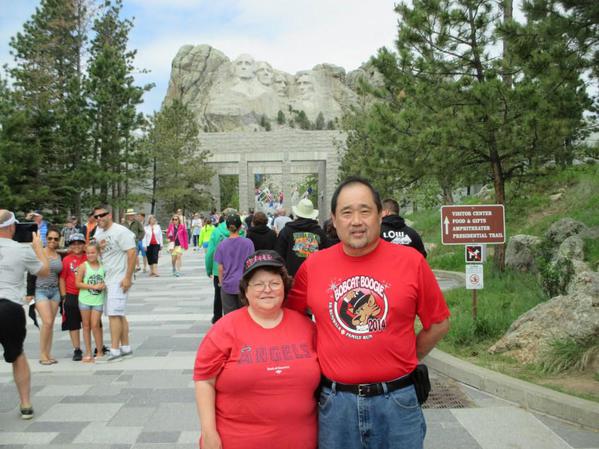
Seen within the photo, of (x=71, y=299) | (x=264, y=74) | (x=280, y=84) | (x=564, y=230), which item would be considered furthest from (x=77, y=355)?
(x=280, y=84)

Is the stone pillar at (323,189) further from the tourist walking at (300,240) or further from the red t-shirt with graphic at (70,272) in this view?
the tourist walking at (300,240)

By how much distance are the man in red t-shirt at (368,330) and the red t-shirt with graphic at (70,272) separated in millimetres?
5225

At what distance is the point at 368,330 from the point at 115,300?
5053 millimetres

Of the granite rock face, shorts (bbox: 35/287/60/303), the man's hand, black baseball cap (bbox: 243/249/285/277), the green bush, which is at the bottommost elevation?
Result: the green bush

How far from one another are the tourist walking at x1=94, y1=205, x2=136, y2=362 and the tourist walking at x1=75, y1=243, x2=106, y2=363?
9 cm

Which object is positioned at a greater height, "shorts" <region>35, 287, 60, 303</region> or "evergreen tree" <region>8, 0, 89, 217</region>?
"evergreen tree" <region>8, 0, 89, 217</region>

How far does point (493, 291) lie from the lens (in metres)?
9.69

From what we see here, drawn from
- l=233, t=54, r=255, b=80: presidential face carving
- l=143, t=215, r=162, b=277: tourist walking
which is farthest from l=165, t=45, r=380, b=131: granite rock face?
l=143, t=215, r=162, b=277: tourist walking

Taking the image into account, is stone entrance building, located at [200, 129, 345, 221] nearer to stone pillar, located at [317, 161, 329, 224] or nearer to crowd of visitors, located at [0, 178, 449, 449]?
stone pillar, located at [317, 161, 329, 224]

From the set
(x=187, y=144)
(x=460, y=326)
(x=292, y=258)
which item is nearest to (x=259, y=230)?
(x=292, y=258)

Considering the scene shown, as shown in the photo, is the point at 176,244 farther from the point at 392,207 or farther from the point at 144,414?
the point at 144,414

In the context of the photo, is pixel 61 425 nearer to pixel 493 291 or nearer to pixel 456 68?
pixel 493 291

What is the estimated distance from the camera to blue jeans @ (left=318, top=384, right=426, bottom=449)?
7.97 ft

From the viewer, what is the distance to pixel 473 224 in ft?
24.5
